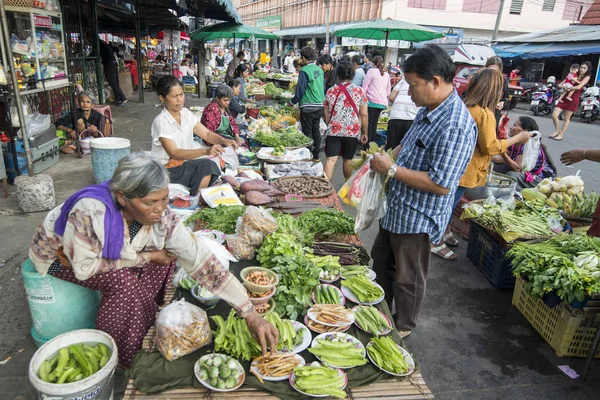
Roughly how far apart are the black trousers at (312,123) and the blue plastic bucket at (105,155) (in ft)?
10.7

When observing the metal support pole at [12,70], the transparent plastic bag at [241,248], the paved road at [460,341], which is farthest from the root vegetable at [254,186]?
the metal support pole at [12,70]

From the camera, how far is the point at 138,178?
6.11 ft

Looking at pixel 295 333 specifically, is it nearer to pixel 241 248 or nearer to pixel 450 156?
pixel 241 248

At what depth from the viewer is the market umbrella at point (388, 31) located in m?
10.1

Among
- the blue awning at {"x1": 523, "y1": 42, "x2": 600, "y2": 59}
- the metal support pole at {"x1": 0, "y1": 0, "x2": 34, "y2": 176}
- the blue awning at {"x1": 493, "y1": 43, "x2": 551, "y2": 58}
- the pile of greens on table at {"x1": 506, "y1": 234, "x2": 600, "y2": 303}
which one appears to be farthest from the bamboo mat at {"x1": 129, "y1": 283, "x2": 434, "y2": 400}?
the blue awning at {"x1": 493, "y1": 43, "x2": 551, "y2": 58}

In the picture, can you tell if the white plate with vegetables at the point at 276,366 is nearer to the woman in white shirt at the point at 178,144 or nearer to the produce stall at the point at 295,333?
the produce stall at the point at 295,333

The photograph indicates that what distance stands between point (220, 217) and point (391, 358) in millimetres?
1969

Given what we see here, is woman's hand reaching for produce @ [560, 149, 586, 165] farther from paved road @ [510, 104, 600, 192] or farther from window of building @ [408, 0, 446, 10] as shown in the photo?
window of building @ [408, 0, 446, 10]

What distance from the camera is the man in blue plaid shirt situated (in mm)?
2301

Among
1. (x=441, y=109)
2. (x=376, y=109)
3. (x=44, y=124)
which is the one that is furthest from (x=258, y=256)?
(x=376, y=109)

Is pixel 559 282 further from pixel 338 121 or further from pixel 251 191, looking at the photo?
pixel 338 121

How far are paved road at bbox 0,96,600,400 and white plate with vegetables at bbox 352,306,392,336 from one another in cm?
69

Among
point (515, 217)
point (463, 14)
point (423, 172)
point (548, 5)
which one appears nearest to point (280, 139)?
point (515, 217)

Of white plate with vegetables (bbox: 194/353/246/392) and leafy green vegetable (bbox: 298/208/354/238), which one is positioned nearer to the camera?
white plate with vegetables (bbox: 194/353/246/392)
